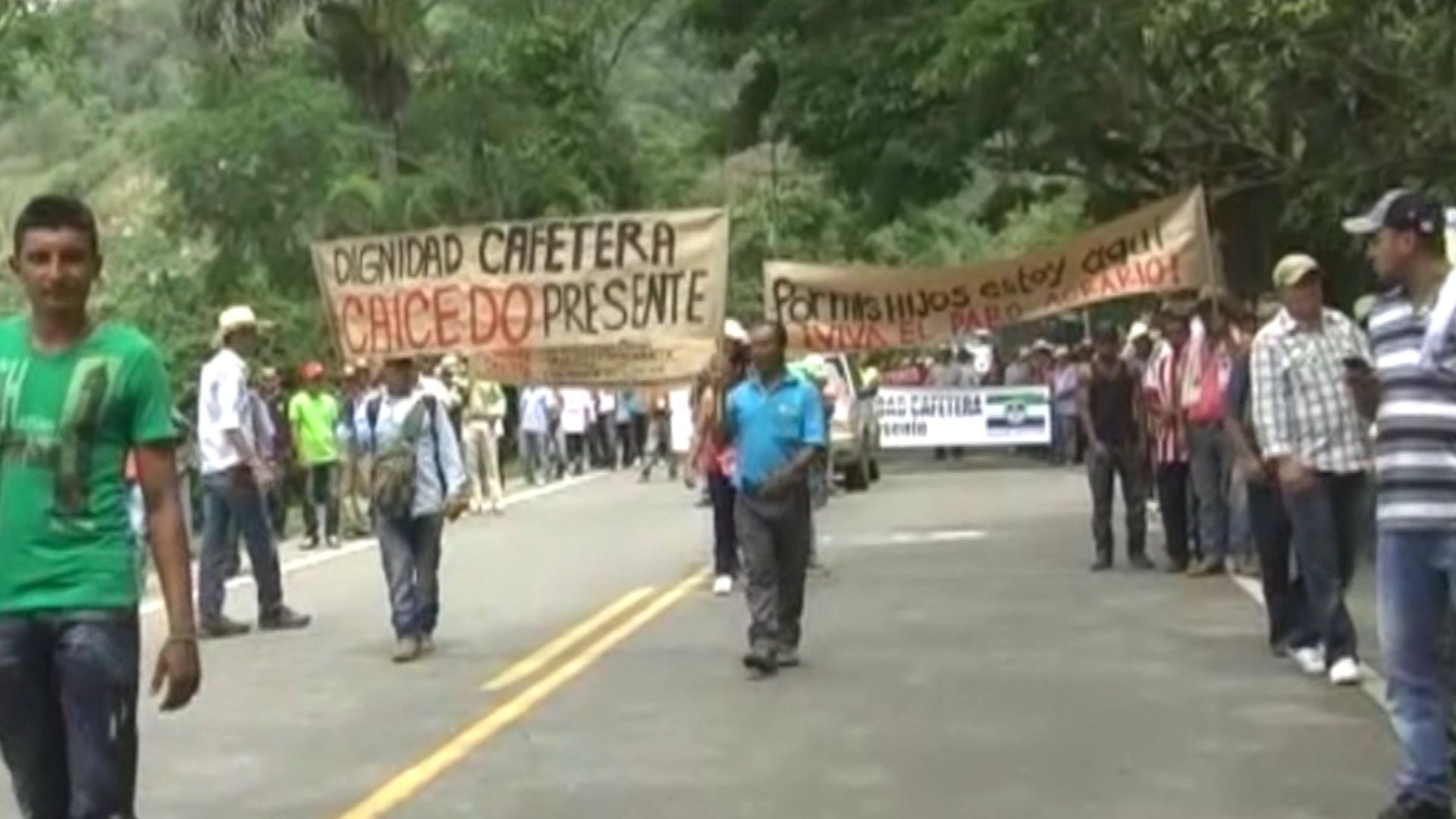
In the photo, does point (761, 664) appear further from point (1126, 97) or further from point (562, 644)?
point (1126, 97)

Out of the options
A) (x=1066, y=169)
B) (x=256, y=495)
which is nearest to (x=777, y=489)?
(x=256, y=495)

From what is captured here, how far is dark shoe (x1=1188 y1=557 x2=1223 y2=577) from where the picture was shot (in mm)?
19297

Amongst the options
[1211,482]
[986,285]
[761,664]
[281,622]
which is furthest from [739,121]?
[761,664]

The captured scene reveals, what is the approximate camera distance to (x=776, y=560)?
14688 millimetres

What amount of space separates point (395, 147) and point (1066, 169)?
20.7 meters

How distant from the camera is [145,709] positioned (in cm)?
Result: 1388

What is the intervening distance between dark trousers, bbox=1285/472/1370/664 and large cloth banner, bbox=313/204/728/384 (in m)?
3.78

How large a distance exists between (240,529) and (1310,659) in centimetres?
716

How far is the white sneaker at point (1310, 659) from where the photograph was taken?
44.5ft

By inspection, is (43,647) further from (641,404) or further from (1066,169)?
(641,404)

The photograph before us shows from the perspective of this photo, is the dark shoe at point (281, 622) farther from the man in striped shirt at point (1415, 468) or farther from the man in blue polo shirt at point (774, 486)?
the man in striped shirt at point (1415, 468)

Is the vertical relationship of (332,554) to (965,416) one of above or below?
below

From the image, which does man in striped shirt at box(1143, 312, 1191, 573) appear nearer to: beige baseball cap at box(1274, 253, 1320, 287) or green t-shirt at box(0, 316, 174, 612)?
beige baseball cap at box(1274, 253, 1320, 287)

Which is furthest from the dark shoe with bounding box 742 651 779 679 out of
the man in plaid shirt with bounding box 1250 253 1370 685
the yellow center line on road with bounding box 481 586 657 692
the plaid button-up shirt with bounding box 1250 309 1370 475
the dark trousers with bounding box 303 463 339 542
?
the dark trousers with bounding box 303 463 339 542
